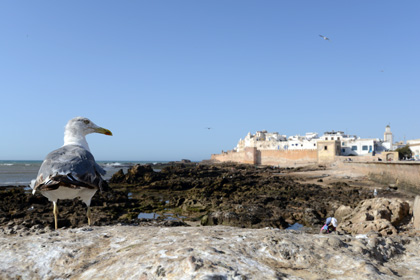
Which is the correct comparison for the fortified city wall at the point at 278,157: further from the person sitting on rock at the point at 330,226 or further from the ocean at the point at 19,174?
the person sitting on rock at the point at 330,226

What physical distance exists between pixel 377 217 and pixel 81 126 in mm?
8986

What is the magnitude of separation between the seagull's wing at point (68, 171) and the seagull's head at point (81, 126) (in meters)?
0.77

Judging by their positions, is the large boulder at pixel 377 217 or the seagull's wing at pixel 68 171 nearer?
the seagull's wing at pixel 68 171

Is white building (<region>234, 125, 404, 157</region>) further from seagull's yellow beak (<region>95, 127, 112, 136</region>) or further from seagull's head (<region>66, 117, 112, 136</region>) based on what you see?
seagull's head (<region>66, 117, 112, 136</region>)

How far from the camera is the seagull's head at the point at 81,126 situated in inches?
218

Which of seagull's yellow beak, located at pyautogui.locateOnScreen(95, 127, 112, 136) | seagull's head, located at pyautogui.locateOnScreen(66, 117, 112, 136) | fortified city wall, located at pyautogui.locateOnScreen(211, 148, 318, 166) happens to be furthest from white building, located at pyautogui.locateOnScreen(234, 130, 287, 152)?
seagull's head, located at pyautogui.locateOnScreen(66, 117, 112, 136)

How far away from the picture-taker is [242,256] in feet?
9.19

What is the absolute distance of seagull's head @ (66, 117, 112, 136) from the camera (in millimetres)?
5531

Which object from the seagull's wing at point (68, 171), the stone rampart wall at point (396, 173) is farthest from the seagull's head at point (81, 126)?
the stone rampart wall at point (396, 173)

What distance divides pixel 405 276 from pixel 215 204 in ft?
40.3

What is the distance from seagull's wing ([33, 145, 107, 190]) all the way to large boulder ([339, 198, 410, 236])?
755cm

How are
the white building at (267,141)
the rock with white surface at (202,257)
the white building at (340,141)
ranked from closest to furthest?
1. the rock with white surface at (202,257)
2. the white building at (340,141)
3. the white building at (267,141)

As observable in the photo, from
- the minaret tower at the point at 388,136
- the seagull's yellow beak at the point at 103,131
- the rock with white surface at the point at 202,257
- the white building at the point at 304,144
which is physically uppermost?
the minaret tower at the point at 388,136

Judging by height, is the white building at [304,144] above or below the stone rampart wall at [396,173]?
above
